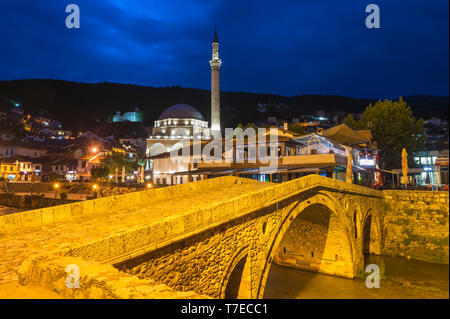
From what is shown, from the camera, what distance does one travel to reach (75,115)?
125 m

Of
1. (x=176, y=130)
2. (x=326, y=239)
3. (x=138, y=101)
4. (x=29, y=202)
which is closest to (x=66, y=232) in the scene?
(x=326, y=239)

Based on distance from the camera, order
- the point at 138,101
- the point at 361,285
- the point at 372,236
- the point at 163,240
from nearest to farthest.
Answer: the point at 163,240
the point at 361,285
the point at 372,236
the point at 138,101

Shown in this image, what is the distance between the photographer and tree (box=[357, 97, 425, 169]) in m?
39.6

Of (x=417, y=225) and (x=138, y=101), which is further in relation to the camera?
(x=138, y=101)

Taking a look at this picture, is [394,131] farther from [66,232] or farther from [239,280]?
[66,232]

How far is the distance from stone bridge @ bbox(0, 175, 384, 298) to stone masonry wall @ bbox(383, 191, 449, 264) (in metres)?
11.3

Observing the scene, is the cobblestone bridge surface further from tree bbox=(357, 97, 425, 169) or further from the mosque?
the mosque

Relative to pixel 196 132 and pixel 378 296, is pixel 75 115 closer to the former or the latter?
pixel 196 132

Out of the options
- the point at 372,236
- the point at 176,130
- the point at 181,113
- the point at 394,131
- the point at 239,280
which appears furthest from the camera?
the point at 181,113

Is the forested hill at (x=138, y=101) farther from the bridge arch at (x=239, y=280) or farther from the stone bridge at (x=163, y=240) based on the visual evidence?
the bridge arch at (x=239, y=280)

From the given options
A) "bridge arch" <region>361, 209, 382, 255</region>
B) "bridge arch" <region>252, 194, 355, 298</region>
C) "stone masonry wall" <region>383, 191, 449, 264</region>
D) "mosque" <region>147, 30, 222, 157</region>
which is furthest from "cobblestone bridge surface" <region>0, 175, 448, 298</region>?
"mosque" <region>147, 30, 222, 157</region>

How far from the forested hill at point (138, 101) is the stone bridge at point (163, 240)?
332ft

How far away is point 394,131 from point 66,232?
4128cm

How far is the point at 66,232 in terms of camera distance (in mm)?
6957
